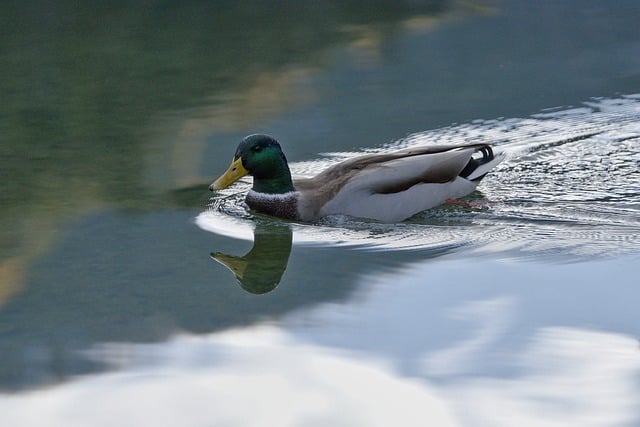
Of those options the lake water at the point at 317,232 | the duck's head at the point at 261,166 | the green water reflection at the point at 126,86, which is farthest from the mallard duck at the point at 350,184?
the green water reflection at the point at 126,86

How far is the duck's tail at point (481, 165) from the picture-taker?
767 cm

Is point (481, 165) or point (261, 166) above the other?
point (261, 166)

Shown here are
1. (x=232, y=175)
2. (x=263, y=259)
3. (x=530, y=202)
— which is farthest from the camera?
(x=530, y=202)

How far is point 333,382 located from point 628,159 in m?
4.10

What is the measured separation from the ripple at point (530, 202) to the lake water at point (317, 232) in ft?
0.07

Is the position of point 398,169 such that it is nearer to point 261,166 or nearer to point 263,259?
point 261,166

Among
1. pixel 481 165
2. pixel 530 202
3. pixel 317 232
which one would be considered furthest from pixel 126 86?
pixel 530 202

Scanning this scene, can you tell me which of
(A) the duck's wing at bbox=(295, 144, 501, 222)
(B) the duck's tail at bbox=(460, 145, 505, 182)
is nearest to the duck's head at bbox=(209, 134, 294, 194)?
(A) the duck's wing at bbox=(295, 144, 501, 222)

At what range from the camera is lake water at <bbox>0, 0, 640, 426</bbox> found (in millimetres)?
4797

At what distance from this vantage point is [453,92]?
9930mm

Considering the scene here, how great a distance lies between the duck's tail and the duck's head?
1144 mm

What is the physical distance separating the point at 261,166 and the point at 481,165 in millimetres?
1420

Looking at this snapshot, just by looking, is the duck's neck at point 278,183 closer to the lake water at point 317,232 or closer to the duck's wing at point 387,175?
the duck's wing at point 387,175

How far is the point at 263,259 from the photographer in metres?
6.51
